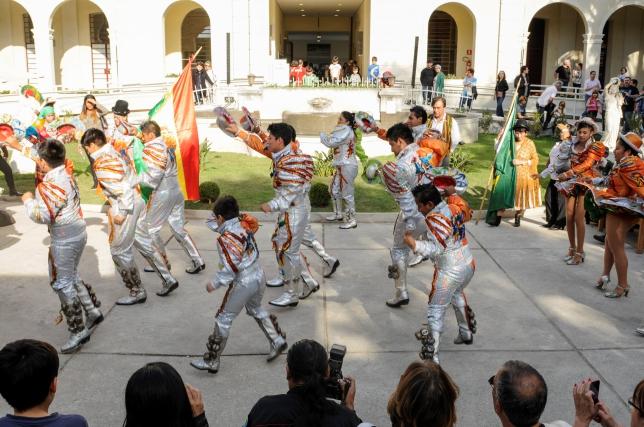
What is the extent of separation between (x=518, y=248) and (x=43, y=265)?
20.4 feet

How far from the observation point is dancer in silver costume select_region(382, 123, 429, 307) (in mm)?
6738

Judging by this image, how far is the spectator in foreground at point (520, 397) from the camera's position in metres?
3.14

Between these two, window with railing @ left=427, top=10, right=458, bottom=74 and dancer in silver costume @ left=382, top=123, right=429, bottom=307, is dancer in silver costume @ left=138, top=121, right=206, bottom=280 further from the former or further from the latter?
window with railing @ left=427, top=10, right=458, bottom=74

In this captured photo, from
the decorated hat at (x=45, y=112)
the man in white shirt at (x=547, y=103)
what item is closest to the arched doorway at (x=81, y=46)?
the man in white shirt at (x=547, y=103)

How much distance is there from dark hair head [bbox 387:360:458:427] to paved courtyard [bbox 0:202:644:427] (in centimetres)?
203

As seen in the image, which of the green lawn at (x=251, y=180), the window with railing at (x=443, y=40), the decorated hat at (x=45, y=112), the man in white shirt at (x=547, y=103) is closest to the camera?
the decorated hat at (x=45, y=112)

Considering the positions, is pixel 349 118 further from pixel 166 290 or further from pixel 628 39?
pixel 628 39

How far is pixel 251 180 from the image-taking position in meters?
13.7

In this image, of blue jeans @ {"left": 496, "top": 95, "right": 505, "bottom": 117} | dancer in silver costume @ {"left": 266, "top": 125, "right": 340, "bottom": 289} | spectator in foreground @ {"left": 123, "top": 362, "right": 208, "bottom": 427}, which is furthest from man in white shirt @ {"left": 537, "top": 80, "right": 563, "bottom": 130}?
spectator in foreground @ {"left": 123, "top": 362, "right": 208, "bottom": 427}

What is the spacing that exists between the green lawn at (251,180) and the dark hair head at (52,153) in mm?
5539

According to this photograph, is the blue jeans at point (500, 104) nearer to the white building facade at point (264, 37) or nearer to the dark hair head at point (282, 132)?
the white building facade at point (264, 37)

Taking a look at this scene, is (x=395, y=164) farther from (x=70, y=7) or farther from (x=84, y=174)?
(x=70, y=7)

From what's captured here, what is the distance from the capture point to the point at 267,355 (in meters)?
6.03

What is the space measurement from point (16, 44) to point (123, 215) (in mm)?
25938
